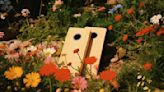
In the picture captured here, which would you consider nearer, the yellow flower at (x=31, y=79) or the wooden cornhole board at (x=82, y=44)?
the yellow flower at (x=31, y=79)

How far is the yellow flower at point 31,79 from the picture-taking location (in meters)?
3.73

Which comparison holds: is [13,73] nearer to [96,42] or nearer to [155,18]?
[96,42]

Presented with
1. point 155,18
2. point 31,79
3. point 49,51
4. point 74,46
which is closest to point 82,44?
point 74,46

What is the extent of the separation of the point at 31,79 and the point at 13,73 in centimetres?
14

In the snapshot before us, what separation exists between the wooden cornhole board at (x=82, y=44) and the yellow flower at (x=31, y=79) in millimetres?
748

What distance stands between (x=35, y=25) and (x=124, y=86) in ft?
6.42

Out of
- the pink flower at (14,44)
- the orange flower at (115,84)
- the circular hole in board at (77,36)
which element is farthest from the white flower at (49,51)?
the orange flower at (115,84)

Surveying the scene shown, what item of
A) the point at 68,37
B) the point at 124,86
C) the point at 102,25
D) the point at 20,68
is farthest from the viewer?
the point at 102,25

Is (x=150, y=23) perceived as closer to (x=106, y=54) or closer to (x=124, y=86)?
(x=106, y=54)

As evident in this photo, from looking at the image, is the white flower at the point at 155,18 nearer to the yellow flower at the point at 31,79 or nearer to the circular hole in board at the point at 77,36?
the circular hole in board at the point at 77,36

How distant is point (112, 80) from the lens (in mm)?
3889

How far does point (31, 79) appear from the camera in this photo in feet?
12.4

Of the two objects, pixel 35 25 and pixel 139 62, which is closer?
pixel 139 62

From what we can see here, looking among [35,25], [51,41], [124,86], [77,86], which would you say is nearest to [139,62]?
[124,86]
